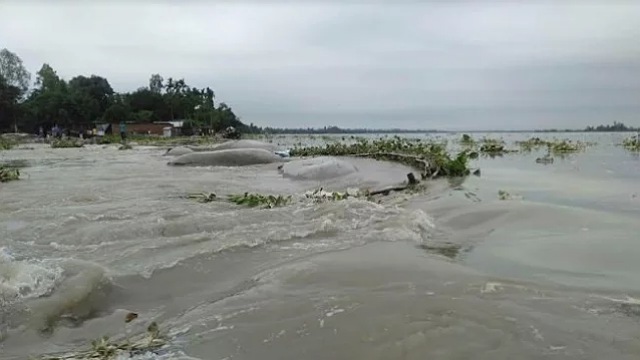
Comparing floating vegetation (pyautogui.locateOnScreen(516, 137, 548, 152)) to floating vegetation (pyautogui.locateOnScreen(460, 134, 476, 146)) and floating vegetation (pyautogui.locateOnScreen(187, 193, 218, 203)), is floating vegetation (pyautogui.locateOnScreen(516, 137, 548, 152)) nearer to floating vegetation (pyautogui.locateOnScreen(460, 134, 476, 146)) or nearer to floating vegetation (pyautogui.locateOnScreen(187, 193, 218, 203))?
floating vegetation (pyautogui.locateOnScreen(460, 134, 476, 146))

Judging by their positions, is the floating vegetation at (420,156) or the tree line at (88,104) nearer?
the floating vegetation at (420,156)

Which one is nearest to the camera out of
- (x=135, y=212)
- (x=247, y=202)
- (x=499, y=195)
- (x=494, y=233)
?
(x=494, y=233)

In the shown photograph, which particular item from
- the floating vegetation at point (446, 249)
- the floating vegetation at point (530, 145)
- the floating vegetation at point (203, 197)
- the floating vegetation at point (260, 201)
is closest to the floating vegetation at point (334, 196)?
the floating vegetation at point (260, 201)

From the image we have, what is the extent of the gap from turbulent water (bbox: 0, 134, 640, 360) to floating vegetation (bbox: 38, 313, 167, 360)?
109 millimetres

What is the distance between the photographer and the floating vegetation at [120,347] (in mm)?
3057

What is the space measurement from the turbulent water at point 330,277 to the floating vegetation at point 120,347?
4.3 inches

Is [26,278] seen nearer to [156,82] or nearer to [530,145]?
[530,145]

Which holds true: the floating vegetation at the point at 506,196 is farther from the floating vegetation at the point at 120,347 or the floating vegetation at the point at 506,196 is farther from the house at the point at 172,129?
the house at the point at 172,129

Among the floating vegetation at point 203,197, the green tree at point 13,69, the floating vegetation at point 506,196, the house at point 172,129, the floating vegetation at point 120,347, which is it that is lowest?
the floating vegetation at point 120,347

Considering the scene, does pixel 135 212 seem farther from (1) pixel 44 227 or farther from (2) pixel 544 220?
(2) pixel 544 220

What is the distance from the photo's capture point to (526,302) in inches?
152

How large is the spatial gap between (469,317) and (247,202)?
229 inches

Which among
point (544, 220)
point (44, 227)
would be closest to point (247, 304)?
point (44, 227)

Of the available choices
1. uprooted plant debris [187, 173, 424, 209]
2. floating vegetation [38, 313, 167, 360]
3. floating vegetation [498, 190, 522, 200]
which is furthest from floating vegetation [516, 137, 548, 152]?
floating vegetation [38, 313, 167, 360]
